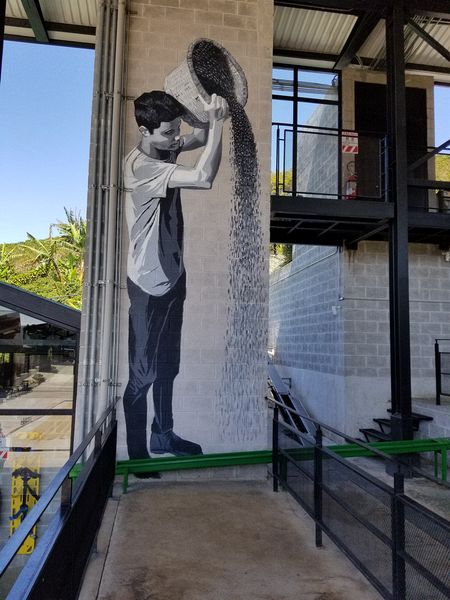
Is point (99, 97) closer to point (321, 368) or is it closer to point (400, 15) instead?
point (400, 15)

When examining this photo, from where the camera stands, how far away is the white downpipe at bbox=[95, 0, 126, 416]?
550 centimetres

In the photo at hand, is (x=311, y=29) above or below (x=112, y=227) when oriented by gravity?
above

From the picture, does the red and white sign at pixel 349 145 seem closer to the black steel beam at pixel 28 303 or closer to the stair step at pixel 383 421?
the stair step at pixel 383 421

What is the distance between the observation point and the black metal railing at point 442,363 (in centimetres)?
764

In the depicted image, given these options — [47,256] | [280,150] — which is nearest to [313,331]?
[280,150]

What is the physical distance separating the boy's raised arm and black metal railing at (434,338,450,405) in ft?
15.2

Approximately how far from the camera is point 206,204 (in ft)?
19.9

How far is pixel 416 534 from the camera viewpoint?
8.00 ft

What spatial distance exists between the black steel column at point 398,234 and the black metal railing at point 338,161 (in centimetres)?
38

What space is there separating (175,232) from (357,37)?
16.2ft

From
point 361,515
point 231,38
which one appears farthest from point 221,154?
point 361,515

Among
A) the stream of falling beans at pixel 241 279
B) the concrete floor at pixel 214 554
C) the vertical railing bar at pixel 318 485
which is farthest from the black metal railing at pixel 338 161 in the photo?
the concrete floor at pixel 214 554

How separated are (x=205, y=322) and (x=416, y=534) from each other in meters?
3.78

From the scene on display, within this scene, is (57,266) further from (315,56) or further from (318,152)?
(315,56)
